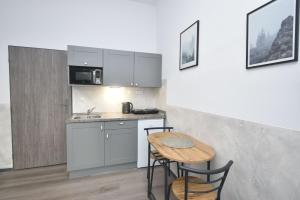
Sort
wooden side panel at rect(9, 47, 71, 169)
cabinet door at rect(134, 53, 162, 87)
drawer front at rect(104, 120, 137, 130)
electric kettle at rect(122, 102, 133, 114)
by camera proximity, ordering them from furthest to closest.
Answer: electric kettle at rect(122, 102, 133, 114)
cabinet door at rect(134, 53, 162, 87)
wooden side panel at rect(9, 47, 71, 169)
drawer front at rect(104, 120, 137, 130)

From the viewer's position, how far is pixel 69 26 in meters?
3.05

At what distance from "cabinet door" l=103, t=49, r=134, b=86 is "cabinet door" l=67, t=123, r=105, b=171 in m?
0.84

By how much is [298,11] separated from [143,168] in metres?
2.81

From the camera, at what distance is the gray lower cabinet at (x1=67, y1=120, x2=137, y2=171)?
2580mm

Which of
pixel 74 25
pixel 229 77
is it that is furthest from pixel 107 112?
pixel 229 77

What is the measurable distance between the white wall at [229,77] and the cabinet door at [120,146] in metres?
1.00

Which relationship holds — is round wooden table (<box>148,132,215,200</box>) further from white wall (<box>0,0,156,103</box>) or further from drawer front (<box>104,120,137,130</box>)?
white wall (<box>0,0,156,103</box>)

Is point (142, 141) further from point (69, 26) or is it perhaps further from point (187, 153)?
point (69, 26)

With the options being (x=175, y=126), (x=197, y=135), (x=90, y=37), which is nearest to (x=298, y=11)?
(x=197, y=135)

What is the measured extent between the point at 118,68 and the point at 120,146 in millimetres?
1364

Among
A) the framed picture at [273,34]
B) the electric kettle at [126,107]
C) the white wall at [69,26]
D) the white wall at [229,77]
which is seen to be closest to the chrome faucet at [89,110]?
the electric kettle at [126,107]

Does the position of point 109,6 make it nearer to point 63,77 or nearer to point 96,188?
point 63,77

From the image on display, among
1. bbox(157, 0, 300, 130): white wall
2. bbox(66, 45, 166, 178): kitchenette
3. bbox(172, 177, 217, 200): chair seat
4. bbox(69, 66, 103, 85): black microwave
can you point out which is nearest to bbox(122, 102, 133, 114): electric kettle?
bbox(66, 45, 166, 178): kitchenette

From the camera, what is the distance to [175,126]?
270 centimetres
